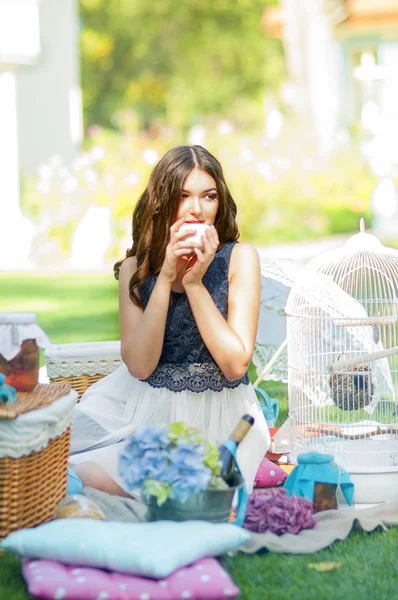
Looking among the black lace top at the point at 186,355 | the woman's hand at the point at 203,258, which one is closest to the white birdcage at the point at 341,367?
the black lace top at the point at 186,355

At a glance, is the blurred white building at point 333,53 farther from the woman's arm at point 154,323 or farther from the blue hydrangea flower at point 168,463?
the blue hydrangea flower at point 168,463

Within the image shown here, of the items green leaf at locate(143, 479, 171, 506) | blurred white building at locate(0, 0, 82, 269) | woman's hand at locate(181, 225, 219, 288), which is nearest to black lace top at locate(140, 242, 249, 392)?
woman's hand at locate(181, 225, 219, 288)

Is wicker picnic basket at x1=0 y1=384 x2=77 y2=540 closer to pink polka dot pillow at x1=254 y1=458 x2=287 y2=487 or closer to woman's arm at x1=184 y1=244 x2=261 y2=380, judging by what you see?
woman's arm at x1=184 y1=244 x2=261 y2=380

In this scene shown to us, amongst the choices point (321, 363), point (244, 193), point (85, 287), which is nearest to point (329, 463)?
point (321, 363)

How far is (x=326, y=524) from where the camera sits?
361 cm

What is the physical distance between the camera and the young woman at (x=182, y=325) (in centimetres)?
375

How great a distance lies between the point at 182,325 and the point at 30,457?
92cm

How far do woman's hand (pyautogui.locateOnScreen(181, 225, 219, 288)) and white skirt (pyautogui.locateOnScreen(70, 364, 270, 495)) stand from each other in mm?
489

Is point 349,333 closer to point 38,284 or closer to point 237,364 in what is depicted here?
point 237,364

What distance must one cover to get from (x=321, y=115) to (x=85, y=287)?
365 inches

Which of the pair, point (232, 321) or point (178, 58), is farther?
point (178, 58)

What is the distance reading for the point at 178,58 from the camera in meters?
35.5

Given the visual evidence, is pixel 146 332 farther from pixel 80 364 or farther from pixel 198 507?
pixel 80 364

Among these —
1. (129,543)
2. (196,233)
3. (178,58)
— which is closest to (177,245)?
(196,233)
